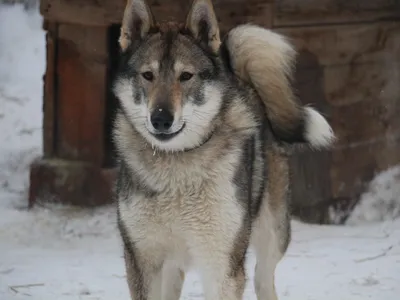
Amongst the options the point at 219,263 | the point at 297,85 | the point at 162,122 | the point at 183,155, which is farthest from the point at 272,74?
the point at 297,85

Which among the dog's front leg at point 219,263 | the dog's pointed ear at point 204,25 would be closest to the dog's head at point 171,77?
the dog's pointed ear at point 204,25

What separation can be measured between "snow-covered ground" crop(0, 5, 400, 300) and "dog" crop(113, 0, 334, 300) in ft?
4.53

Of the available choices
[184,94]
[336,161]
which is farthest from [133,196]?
[336,161]

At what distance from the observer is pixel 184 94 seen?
423 cm

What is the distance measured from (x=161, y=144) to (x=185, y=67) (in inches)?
15.7

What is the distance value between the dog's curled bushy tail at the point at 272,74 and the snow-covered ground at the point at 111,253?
1.22m

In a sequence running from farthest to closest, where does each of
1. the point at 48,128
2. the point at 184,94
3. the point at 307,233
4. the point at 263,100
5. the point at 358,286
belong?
1. the point at 48,128
2. the point at 307,233
3. the point at 358,286
4. the point at 263,100
5. the point at 184,94

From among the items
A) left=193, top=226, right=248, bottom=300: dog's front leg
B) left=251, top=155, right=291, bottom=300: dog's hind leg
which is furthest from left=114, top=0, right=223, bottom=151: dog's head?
left=251, top=155, right=291, bottom=300: dog's hind leg

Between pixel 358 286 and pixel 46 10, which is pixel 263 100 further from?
pixel 46 10

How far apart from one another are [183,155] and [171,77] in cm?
44

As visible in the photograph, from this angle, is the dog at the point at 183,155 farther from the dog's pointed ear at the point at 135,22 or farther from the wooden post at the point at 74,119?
the wooden post at the point at 74,119

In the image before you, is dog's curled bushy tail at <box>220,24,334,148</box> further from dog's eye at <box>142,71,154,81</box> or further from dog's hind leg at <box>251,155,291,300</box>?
dog's eye at <box>142,71,154,81</box>

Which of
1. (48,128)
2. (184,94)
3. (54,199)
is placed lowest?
(54,199)

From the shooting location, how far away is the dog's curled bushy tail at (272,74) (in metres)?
5.00
